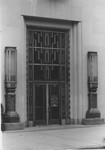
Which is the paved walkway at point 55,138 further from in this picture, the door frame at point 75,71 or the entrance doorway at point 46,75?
the door frame at point 75,71

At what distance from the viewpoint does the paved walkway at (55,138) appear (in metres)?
13.6

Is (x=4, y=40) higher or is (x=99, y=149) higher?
(x=4, y=40)

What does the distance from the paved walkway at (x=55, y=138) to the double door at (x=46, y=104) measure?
2.49ft

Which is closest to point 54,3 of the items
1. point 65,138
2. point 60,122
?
point 60,122

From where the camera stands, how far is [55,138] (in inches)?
624

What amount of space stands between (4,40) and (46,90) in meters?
3.66

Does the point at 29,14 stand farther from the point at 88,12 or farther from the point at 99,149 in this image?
the point at 99,149

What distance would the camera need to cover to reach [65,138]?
1584 cm

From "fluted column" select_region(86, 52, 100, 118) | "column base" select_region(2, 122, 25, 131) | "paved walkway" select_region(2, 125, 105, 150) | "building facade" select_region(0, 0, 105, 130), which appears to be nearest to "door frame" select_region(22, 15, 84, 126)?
"building facade" select_region(0, 0, 105, 130)

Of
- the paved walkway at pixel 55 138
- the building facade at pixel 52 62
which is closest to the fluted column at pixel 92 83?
the building facade at pixel 52 62

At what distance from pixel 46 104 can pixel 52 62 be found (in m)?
2.28

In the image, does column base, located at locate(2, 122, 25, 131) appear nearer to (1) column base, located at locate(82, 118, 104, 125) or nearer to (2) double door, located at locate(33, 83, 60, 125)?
(2) double door, located at locate(33, 83, 60, 125)

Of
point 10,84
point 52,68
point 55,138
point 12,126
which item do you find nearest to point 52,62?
point 52,68

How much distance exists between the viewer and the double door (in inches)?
787
